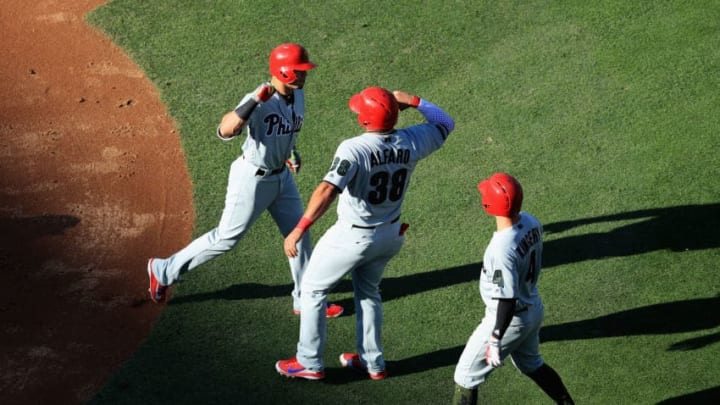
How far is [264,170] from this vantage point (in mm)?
6902

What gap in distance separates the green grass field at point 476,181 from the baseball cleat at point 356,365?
0.27 feet

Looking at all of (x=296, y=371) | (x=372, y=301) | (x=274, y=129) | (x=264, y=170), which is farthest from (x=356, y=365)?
(x=274, y=129)

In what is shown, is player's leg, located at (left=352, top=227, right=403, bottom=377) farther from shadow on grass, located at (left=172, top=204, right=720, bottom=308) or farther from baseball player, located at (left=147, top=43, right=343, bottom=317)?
shadow on grass, located at (left=172, top=204, right=720, bottom=308)

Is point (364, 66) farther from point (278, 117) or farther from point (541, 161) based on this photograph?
point (278, 117)

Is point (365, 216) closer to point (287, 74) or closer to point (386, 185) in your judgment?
point (386, 185)

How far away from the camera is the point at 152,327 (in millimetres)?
7168

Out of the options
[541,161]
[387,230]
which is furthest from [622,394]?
[541,161]

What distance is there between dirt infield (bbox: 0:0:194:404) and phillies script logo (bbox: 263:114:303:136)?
5.67ft

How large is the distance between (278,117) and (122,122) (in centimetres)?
313

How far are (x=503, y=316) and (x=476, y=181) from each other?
9.98ft

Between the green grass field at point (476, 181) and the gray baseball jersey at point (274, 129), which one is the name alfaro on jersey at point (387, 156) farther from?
the green grass field at point (476, 181)

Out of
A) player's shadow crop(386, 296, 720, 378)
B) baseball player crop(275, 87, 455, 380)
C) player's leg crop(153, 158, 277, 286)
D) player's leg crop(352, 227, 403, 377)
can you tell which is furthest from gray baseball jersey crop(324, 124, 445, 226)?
player's shadow crop(386, 296, 720, 378)

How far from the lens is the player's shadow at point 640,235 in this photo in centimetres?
784

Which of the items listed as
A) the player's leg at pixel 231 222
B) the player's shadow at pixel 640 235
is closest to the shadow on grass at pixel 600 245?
the player's shadow at pixel 640 235
